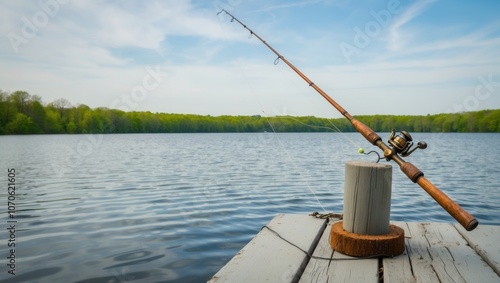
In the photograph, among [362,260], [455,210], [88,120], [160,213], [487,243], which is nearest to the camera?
[455,210]

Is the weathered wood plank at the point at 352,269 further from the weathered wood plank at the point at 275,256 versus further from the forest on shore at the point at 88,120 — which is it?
the forest on shore at the point at 88,120

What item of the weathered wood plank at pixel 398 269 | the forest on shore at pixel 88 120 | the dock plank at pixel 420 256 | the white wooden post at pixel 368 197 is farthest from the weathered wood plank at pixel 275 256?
the forest on shore at pixel 88 120

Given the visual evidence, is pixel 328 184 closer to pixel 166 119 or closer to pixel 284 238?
pixel 284 238

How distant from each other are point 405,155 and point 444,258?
938 millimetres

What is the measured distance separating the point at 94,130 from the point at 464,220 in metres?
73.5

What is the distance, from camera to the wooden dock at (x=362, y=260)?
293 centimetres

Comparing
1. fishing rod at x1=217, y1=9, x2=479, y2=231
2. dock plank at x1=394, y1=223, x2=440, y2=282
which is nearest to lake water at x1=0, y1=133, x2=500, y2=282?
fishing rod at x1=217, y1=9, x2=479, y2=231

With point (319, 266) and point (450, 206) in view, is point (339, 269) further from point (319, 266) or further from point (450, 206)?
point (450, 206)

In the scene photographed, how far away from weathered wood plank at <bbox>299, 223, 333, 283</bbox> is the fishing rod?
0.96 m

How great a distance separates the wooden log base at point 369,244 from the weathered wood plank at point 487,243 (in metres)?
0.70

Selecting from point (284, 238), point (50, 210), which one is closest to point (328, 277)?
point (284, 238)

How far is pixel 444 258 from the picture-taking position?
11.1 ft

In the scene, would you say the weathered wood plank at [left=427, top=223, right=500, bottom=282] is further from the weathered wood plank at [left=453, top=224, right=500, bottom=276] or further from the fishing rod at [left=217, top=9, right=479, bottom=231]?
the fishing rod at [left=217, top=9, right=479, bottom=231]

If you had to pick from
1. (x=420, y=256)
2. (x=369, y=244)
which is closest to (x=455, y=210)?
(x=369, y=244)
